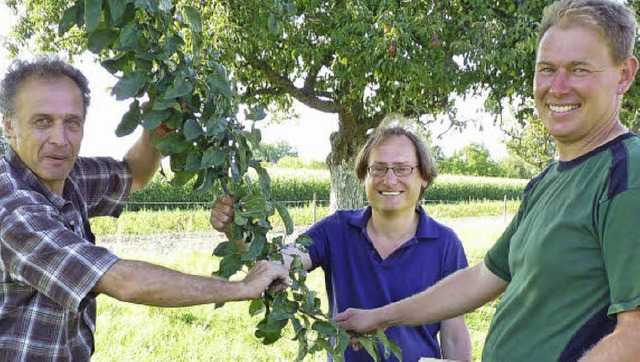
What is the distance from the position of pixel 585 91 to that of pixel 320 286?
21.5ft

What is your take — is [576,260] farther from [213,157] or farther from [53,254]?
[53,254]

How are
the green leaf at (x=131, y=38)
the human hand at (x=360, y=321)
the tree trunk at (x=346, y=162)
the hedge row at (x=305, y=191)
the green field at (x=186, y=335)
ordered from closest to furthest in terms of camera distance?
the green leaf at (x=131, y=38), the human hand at (x=360, y=321), the green field at (x=186, y=335), the tree trunk at (x=346, y=162), the hedge row at (x=305, y=191)

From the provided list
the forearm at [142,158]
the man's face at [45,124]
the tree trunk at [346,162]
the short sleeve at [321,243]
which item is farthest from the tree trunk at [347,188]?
the man's face at [45,124]

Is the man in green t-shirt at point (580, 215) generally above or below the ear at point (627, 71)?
below

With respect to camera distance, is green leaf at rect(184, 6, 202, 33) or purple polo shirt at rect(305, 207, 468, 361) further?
purple polo shirt at rect(305, 207, 468, 361)

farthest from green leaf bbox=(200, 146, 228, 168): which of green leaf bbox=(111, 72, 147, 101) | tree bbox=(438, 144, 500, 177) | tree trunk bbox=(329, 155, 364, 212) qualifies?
tree bbox=(438, 144, 500, 177)

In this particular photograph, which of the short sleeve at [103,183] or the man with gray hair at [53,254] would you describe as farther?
the short sleeve at [103,183]

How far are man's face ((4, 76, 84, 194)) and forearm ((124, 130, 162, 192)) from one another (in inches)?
19.2

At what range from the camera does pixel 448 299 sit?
7.32ft

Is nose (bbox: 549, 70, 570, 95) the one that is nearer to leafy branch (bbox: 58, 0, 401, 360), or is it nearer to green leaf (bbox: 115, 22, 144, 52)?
leafy branch (bbox: 58, 0, 401, 360)

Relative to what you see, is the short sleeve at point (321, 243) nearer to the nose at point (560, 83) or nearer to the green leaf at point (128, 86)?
the green leaf at point (128, 86)

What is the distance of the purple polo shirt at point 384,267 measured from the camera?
8.08 ft

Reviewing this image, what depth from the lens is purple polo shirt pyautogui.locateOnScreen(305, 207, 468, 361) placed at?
246 cm


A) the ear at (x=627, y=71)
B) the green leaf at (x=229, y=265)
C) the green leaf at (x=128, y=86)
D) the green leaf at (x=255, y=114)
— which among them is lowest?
the green leaf at (x=229, y=265)
